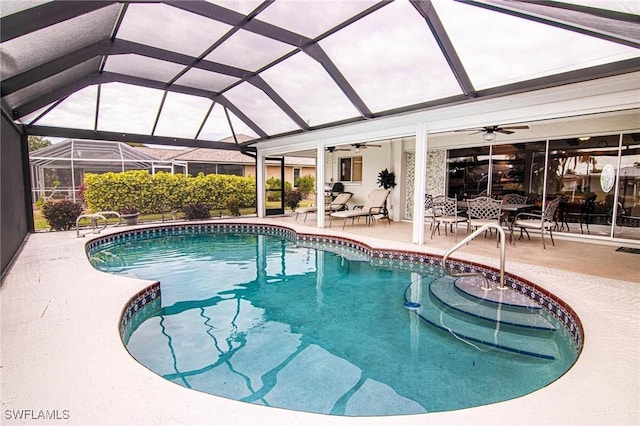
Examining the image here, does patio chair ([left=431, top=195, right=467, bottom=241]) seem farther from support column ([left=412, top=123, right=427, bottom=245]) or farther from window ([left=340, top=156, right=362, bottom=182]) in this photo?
window ([left=340, top=156, right=362, bottom=182])

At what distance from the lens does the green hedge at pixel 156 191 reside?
11.6 meters

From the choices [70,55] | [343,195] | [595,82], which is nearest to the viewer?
[595,82]

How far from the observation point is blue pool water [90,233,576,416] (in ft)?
8.98

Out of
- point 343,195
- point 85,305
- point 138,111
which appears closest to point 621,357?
point 85,305

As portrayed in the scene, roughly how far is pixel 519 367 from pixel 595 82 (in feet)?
13.9

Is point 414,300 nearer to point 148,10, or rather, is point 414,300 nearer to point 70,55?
point 148,10

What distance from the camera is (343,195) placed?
39.8 feet

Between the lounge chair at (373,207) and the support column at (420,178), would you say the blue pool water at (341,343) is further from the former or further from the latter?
the lounge chair at (373,207)

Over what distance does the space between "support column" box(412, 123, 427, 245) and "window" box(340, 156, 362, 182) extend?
18.7ft

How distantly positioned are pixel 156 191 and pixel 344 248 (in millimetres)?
8092

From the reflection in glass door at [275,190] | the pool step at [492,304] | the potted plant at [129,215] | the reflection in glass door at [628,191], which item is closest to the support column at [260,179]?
the reflection in glass door at [275,190]

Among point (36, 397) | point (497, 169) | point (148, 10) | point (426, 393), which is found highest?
point (148, 10)

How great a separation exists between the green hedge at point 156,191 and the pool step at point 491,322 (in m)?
10.6

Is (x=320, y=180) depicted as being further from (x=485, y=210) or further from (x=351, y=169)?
(x=485, y=210)
